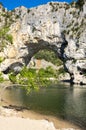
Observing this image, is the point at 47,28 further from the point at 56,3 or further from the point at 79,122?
the point at 79,122

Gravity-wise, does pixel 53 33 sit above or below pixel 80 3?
below

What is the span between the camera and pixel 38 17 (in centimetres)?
9962

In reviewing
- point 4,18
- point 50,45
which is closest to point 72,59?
point 50,45

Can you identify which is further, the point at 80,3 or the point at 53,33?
the point at 53,33

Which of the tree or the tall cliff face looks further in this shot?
the tree

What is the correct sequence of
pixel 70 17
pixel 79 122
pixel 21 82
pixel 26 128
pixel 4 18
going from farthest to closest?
pixel 4 18 < pixel 70 17 < pixel 21 82 < pixel 79 122 < pixel 26 128

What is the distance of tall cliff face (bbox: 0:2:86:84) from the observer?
96.6 m

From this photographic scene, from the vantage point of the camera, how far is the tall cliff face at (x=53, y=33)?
96625 millimetres

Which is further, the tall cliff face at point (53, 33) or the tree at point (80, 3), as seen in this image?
the tree at point (80, 3)

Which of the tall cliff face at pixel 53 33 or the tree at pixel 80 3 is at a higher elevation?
the tree at pixel 80 3

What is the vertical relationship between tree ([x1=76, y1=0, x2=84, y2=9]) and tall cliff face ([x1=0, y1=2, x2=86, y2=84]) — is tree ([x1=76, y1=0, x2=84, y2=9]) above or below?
above

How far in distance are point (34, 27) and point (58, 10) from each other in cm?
1011

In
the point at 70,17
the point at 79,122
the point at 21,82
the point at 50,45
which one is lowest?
the point at 79,122

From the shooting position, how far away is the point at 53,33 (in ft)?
324
